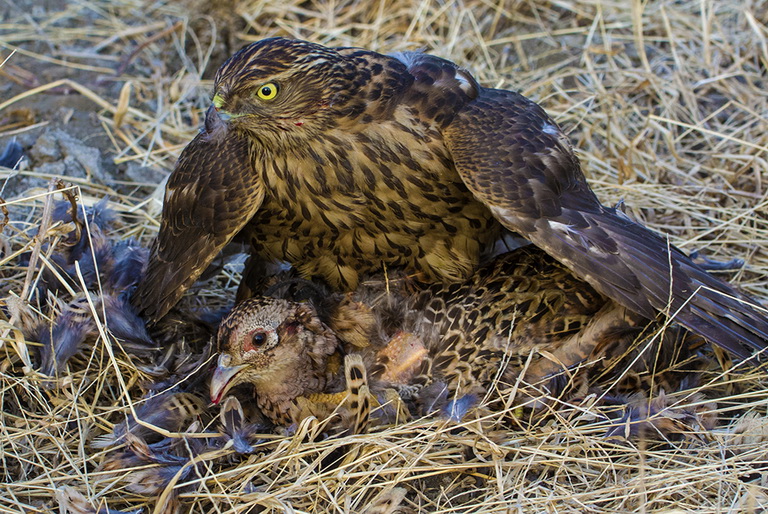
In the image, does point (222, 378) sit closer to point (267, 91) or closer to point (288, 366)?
point (288, 366)

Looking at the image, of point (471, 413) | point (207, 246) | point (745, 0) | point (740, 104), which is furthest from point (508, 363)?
point (745, 0)

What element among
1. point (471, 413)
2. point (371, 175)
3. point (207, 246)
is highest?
point (371, 175)

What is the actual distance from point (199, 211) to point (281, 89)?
0.60 metres

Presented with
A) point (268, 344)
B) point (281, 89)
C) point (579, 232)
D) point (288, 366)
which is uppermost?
point (281, 89)

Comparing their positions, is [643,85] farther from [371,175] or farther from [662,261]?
[371,175]

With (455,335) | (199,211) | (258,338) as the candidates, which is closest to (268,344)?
(258,338)

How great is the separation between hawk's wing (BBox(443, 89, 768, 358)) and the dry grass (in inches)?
13.7

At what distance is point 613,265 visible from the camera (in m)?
2.79

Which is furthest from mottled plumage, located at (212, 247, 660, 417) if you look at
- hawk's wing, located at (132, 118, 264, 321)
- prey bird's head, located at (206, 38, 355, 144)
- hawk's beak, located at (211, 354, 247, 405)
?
prey bird's head, located at (206, 38, 355, 144)

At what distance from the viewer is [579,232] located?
2832 millimetres

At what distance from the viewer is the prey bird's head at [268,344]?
2992mm

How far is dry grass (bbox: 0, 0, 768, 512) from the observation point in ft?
8.95

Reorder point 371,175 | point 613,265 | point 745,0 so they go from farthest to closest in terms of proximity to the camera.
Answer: point 745,0
point 371,175
point 613,265

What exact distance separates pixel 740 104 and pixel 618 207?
155 cm
